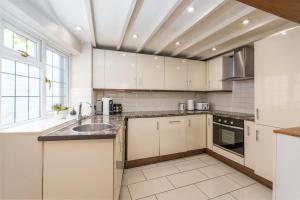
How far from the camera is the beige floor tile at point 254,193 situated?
1838mm

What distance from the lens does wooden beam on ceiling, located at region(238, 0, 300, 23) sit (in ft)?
3.53

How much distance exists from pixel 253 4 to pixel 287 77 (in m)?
1.18

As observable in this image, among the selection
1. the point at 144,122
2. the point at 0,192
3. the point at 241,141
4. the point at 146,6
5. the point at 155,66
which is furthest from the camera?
the point at 155,66

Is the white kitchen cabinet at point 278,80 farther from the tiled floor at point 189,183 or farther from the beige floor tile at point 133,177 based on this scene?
the beige floor tile at point 133,177

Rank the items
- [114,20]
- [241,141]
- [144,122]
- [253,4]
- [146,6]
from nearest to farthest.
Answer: [253,4], [146,6], [114,20], [241,141], [144,122]

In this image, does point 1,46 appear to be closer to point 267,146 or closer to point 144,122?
point 144,122

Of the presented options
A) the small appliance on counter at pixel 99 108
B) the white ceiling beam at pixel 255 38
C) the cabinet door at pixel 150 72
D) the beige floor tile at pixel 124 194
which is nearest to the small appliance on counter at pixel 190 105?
the cabinet door at pixel 150 72

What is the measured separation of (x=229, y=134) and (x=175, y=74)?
1.60 meters

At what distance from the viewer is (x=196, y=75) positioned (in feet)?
11.7

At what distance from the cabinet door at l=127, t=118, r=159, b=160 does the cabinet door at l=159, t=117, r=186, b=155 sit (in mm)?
125

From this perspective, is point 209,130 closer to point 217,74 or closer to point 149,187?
point 217,74

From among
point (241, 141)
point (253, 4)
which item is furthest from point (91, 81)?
point (241, 141)

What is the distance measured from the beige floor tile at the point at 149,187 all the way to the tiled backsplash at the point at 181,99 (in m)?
1.56

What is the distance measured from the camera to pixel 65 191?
1367mm
